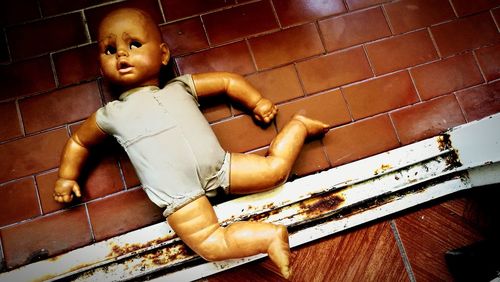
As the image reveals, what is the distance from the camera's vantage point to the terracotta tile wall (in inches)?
46.2

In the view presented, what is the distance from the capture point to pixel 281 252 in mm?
919

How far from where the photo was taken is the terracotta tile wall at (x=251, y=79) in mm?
1174

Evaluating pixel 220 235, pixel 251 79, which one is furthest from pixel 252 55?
pixel 220 235

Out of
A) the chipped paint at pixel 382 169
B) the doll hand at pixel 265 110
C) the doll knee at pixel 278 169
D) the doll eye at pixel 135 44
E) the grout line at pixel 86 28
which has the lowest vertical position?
the chipped paint at pixel 382 169

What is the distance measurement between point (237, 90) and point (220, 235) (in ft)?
1.59

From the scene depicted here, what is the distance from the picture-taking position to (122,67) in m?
1.01

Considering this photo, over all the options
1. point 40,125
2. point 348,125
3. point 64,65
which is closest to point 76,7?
point 64,65

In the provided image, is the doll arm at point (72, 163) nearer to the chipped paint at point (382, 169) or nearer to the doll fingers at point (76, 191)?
the doll fingers at point (76, 191)

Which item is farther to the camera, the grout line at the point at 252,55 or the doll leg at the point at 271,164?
the grout line at the point at 252,55

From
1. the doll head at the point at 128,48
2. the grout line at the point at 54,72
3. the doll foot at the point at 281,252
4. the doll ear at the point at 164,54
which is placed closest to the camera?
the doll foot at the point at 281,252

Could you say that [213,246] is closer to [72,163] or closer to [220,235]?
[220,235]

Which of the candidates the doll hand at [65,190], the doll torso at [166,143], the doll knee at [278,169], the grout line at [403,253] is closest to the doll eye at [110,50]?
the doll torso at [166,143]

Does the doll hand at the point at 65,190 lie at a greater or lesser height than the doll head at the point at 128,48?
lesser

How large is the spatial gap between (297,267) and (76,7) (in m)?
1.29
